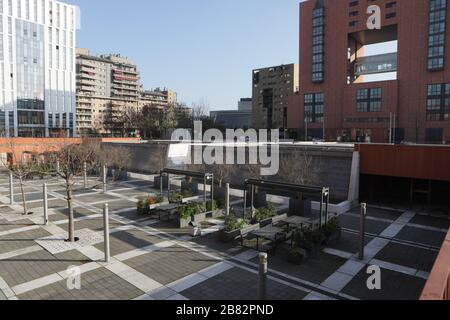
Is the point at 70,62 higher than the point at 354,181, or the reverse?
the point at 70,62

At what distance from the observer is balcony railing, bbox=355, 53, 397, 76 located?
257ft

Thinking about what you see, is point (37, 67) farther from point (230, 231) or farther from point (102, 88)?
point (230, 231)

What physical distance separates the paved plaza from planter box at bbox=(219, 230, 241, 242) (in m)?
0.30

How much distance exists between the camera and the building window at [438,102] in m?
64.6

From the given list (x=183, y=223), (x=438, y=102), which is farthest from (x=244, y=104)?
(x=183, y=223)

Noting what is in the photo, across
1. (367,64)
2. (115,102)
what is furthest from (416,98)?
(115,102)

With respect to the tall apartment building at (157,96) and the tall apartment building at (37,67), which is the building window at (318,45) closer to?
the tall apartment building at (37,67)

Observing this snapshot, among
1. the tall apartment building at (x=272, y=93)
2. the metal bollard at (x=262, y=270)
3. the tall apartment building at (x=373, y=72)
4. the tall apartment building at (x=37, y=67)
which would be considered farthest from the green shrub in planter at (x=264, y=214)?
the tall apartment building at (x=272, y=93)

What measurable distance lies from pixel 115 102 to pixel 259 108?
55690mm

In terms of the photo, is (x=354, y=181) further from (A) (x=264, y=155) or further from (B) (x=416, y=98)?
(B) (x=416, y=98)

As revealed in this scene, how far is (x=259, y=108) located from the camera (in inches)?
5212

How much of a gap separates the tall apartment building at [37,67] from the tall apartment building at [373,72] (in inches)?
2518

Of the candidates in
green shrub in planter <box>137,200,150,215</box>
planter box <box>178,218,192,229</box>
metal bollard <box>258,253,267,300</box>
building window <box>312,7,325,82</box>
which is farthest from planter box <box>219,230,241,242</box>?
building window <box>312,7,325,82</box>

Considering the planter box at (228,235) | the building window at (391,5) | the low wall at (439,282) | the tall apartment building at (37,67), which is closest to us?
the low wall at (439,282)
